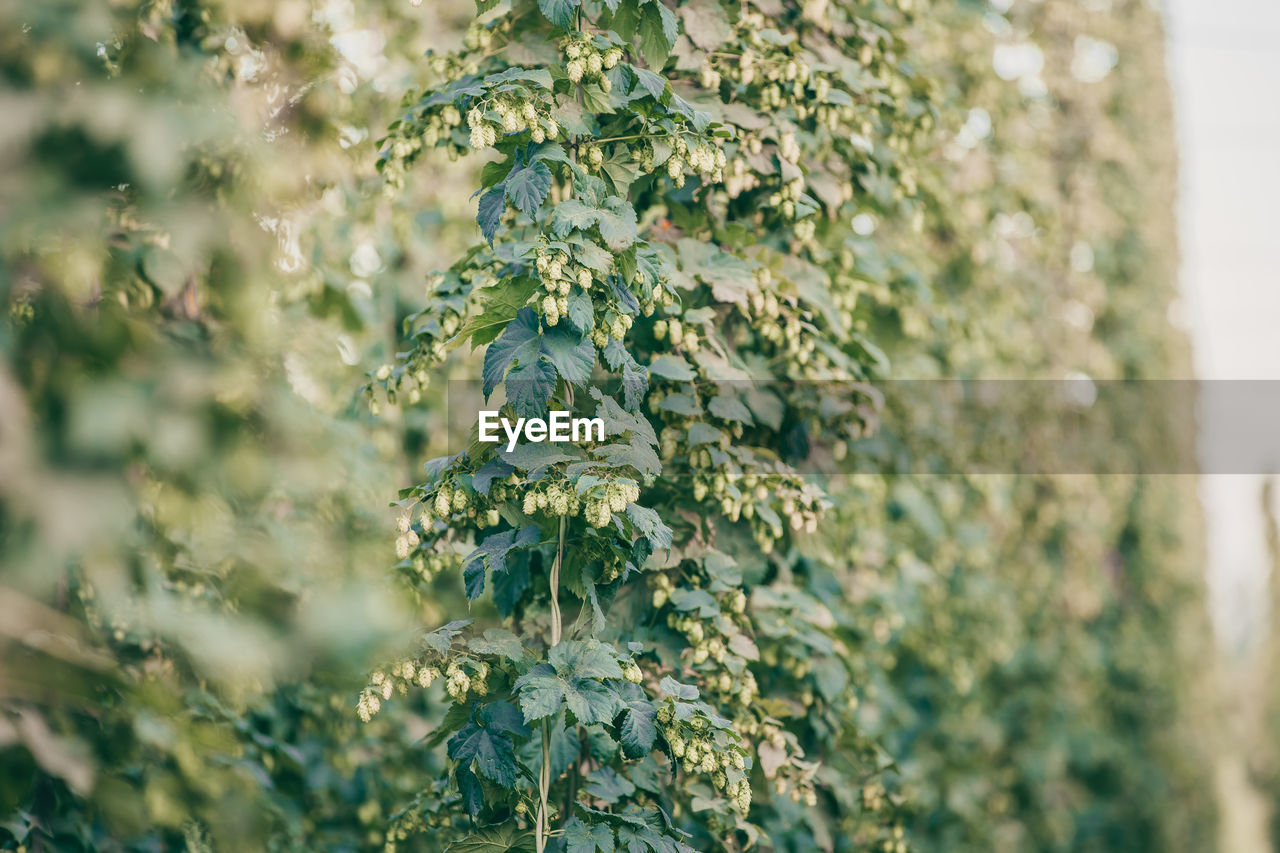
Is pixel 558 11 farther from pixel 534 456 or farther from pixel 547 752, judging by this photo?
pixel 547 752

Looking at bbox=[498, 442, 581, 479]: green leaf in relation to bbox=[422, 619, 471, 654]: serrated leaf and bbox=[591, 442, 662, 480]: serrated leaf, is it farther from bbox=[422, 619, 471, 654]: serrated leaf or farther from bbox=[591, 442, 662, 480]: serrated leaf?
bbox=[422, 619, 471, 654]: serrated leaf

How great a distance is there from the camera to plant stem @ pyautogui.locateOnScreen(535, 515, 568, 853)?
1.78m

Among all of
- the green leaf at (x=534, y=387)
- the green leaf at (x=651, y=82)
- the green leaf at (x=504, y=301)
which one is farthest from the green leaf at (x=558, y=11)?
the green leaf at (x=534, y=387)

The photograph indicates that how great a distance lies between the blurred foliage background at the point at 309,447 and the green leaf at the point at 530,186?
24.2 inches

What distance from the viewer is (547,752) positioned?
5.90 feet

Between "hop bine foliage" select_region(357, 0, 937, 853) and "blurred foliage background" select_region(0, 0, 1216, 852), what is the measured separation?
360 mm

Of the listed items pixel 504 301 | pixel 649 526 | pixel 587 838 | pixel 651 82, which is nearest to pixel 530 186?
pixel 504 301

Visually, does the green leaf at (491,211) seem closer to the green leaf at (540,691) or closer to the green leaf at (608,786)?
the green leaf at (540,691)

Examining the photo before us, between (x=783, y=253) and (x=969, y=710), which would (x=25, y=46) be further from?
(x=969, y=710)

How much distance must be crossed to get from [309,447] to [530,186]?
1.09 metres

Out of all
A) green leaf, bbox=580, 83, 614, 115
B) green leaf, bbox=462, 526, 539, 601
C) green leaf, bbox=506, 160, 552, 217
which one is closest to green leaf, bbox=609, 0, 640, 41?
green leaf, bbox=580, 83, 614, 115

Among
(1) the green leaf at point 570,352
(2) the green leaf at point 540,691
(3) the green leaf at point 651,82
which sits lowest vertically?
(2) the green leaf at point 540,691

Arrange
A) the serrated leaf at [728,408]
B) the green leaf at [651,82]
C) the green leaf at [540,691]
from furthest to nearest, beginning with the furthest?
the serrated leaf at [728,408], the green leaf at [651,82], the green leaf at [540,691]

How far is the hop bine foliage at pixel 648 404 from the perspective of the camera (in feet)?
5.75
